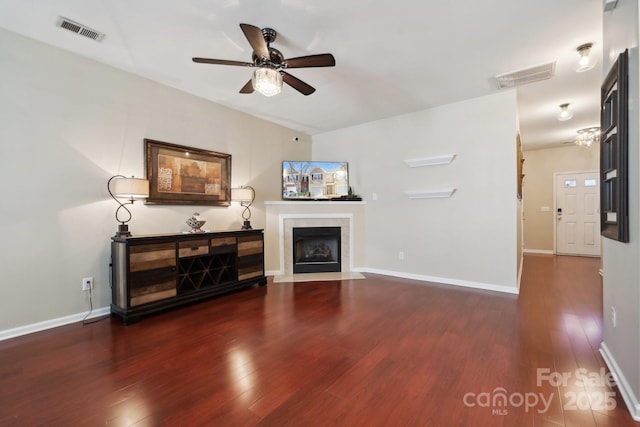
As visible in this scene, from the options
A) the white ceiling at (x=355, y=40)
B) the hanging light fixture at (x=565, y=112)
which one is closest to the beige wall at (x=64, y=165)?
the white ceiling at (x=355, y=40)

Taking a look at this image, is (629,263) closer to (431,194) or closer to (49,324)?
(431,194)

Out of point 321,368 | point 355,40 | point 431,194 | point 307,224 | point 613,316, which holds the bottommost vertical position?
point 321,368

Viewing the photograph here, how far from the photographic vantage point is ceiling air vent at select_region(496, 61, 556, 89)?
3037mm

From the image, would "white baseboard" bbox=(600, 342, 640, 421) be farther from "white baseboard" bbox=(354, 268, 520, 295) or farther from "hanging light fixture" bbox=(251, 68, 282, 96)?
"hanging light fixture" bbox=(251, 68, 282, 96)

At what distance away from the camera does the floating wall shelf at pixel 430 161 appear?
4077mm

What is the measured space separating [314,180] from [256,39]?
10.5 ft

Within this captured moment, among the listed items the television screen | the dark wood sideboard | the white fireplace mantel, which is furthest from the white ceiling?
the dark wood sideboard

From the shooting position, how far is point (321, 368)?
75.3 inches

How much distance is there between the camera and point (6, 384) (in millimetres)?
1759

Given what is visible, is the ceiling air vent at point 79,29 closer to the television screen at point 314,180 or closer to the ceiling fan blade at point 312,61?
the ceiling fan blade at point 312,61

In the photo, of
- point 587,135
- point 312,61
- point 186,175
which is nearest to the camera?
point 312,61

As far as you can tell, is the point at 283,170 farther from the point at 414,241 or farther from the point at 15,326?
the point at 15,326

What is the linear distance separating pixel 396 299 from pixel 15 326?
149 inches

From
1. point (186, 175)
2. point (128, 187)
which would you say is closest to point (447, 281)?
point (186, 175)
